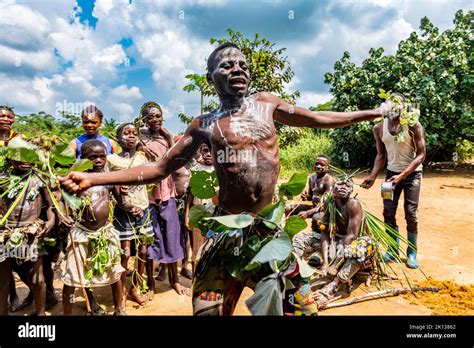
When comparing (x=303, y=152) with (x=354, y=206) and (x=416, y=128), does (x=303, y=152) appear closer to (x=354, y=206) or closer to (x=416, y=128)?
(x=416, y=128)

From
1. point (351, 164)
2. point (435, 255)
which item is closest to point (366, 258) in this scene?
point (435, 255)

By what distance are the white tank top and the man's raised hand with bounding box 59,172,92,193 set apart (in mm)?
3716

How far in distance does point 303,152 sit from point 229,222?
40.4 feet

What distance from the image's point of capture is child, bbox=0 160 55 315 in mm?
2941

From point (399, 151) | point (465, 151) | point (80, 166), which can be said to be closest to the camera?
point (80, 166)

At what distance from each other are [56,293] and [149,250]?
1158 millimetres

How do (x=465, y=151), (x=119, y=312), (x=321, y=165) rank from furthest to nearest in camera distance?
(x=465, y=151), (x=321, y=165), (x=119, y=312)

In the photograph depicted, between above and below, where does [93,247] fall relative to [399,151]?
below

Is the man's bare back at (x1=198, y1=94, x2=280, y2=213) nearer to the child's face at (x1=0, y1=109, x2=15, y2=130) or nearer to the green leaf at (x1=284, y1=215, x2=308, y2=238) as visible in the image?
the green leaf at (x1=284, y1=215, x2=308, y2=238)

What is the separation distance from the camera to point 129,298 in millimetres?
3877

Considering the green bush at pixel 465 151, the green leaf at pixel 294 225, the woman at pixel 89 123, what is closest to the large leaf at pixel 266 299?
the green leaf at pixel 294 225

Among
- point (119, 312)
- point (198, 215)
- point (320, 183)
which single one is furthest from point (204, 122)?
point (320, 183)

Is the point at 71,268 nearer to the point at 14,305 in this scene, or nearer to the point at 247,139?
the point at 14,305

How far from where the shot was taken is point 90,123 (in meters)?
3.65
